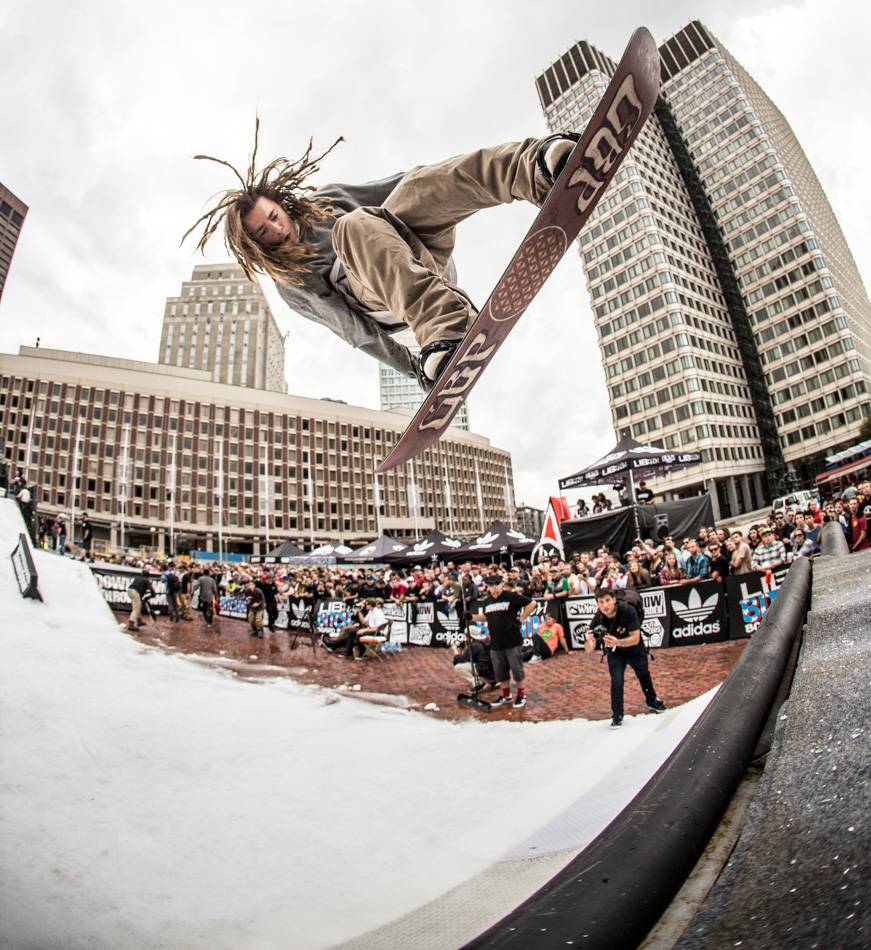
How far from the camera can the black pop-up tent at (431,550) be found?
73.2ft

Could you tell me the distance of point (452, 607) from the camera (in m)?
13.6

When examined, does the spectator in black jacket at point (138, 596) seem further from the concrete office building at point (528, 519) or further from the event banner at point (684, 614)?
the concrete office building at point (528, 519)

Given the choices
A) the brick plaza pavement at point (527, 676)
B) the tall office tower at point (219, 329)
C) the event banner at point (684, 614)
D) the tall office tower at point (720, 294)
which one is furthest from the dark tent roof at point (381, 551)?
the tall office tower at point (219, 329)

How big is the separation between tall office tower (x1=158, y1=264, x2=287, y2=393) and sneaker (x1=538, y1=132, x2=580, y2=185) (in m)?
106

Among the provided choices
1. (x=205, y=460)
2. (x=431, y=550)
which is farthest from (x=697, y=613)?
(x=205, y=460)

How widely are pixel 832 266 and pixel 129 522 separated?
286 feet

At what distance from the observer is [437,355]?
2652 millimetres

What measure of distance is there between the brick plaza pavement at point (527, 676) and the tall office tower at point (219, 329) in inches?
3899

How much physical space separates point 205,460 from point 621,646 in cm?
7196

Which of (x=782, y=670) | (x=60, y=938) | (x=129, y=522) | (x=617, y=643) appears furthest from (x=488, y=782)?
(x=129, y=522)

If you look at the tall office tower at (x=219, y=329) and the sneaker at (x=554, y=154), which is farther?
the tall office tower at (x=219, y=329)

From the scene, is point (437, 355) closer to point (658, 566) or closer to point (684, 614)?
point (684, 614)

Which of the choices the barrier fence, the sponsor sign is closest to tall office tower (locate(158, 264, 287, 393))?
the barrier fence

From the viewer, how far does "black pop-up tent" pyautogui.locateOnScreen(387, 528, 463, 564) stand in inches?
879
